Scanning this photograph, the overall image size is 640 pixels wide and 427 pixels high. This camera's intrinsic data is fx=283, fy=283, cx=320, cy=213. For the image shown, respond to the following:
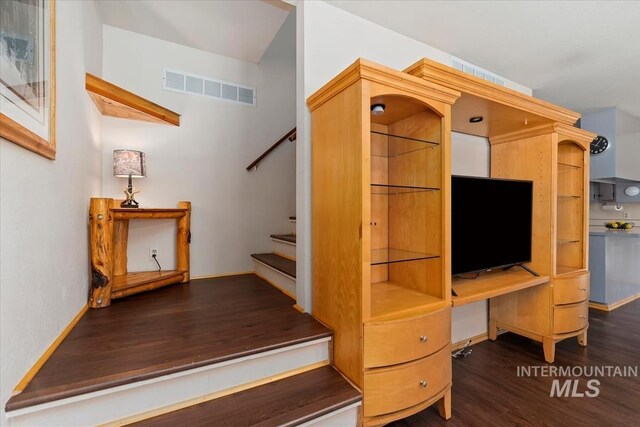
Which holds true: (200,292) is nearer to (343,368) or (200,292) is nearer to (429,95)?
(343,368)

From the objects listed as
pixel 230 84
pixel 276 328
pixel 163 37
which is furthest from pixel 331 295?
pixel 163 37

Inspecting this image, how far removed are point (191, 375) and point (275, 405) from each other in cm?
44

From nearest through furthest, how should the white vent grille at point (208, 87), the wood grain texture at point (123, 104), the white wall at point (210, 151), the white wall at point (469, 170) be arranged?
the wood grain texture at point (123, 104) → the white wall at point (469, 170) → the white wall at point (210, 151) → the white vent grille at point (208, 87)

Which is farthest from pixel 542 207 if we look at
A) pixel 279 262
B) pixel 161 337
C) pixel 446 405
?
pixel 161 337

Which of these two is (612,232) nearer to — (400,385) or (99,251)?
(400,385)

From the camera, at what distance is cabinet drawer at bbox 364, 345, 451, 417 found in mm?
1497

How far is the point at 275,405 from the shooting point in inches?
55.2

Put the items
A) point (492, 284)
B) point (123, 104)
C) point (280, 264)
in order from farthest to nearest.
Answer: point (280, 264)
point (123, 104)
point (492, 284)

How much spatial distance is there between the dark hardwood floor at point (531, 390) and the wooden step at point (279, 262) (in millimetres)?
1299

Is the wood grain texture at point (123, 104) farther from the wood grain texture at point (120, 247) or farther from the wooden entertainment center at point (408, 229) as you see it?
the wooden entertainment center at point (408, 229)

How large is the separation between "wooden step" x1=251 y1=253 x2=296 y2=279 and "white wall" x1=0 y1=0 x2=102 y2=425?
4.73ft

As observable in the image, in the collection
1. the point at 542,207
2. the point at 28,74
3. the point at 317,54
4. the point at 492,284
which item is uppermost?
the point at 317,54

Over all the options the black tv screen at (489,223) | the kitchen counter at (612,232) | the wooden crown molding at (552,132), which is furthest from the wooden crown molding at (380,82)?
the kitchen counter at (612,232)

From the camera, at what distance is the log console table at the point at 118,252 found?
2.13m
